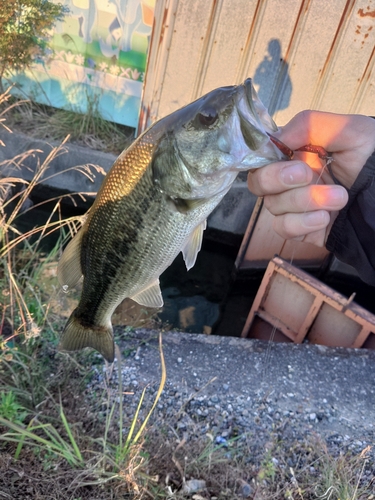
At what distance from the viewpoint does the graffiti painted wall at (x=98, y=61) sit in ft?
20.4

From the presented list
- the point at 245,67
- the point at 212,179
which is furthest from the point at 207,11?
the point at 212,179

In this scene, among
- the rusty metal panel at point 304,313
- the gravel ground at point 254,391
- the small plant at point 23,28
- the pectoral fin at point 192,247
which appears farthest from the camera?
the small plant at point 23,28

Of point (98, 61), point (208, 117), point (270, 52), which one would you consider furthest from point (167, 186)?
point (98, 61)

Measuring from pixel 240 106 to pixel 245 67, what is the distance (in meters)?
4.94

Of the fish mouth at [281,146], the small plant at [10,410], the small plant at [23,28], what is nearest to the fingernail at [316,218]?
the fish mouth at [281,146]

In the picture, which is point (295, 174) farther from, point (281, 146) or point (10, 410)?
point (10, 410)

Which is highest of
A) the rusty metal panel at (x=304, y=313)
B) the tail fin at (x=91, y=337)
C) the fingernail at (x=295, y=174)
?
the fingernail at (x=295, y=174)

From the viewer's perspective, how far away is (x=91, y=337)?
2227 mm

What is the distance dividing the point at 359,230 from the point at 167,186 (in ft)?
4.02

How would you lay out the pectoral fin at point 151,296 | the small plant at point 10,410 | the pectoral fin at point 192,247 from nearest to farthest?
the pectoral fin at point 192,247, the pectoral fin at point 151,296, the small plant at point 10,410

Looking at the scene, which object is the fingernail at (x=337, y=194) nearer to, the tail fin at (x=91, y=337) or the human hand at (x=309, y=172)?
the human hand at (x=309, y=172)

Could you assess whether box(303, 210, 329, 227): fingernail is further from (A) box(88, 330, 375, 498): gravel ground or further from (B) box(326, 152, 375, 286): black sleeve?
(A) box(88, 330, 375, 498): gravel ground

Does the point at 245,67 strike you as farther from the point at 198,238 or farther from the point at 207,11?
the point at 198,238

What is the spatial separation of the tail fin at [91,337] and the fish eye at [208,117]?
1224 millimetres
